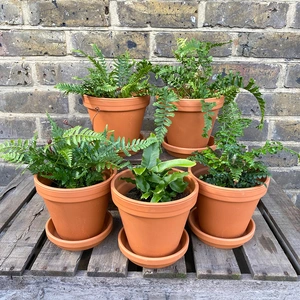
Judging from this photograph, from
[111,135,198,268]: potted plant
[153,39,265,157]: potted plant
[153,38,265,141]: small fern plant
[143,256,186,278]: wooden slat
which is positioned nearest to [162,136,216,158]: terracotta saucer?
[153,39,265,157]: potted plant

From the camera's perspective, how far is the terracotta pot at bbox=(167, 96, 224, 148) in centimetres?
103

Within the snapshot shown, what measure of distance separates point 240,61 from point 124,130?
678mm

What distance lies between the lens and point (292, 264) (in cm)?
92

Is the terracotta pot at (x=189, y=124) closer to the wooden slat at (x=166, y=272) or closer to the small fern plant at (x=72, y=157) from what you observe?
the small fern plant at (x=72, y=157)

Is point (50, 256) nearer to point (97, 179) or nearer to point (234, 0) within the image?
point (97, 179)

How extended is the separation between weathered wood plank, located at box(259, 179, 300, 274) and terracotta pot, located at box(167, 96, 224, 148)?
→ 37 cm

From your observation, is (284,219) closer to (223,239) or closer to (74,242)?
(223,239)

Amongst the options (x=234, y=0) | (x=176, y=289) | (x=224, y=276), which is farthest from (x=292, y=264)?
(x=234, y=0)

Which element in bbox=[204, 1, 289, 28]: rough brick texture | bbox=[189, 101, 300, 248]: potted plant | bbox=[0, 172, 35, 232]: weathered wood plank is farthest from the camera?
bbox=[204, 1, 289, 28]: rough brick texture

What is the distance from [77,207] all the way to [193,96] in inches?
22.2

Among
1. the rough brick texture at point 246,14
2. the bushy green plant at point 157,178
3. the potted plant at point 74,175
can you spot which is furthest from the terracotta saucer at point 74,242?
the rough brick texture at point 246,14

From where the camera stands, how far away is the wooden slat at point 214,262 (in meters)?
0.84

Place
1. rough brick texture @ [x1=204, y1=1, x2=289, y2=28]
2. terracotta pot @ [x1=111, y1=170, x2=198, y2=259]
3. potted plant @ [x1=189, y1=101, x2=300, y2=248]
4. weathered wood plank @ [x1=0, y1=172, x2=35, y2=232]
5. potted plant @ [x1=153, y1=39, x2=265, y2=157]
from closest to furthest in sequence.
Result: terracotta pot @ [x1=111, y1=170, x2=198, y2=259], potted plant @ [x1=189, y1=101, x2=300, y2=248], potted plant @ [x1=153, y1=39, x2=265, y2=157], weathered wood plank @ [x1=0, y1=172, x2=35, y2=232], rough brick texture @ [x1=204, y1=1, x2=289, y2=28]

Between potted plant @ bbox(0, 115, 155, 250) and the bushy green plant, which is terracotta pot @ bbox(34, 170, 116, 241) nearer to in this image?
potted plant @ bbox(0, 115, 155, 250)
